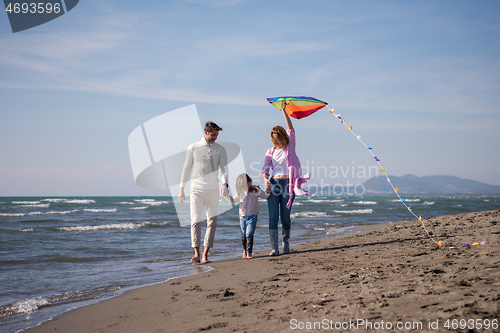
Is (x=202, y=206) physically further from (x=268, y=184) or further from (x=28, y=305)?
(x=28, y=305)

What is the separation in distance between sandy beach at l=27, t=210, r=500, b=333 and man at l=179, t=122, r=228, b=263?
1.16m

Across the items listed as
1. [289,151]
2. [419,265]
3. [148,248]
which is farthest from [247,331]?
[148,248]

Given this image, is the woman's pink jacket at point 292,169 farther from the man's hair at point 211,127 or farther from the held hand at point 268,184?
the man's hair at point 211,127

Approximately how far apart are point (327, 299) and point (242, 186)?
312 cm

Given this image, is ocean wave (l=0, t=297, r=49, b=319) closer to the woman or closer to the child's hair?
the child's hair

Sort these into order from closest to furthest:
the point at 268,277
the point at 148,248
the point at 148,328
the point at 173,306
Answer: the point at 148,328, the point at 173,306, the point at 268,277, the point at 148,248

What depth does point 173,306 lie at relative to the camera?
3205mm

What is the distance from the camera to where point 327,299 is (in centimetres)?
274

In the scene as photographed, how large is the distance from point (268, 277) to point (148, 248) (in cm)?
497

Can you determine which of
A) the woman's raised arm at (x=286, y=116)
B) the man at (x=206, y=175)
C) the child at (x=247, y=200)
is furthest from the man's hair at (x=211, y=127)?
the woman's raised arm at (x=286, y=116)

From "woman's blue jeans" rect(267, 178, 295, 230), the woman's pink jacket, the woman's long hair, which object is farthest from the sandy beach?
the woman's long hair

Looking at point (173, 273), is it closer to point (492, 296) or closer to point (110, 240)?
point (492, 296)

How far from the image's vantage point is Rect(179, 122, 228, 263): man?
18.1 feet

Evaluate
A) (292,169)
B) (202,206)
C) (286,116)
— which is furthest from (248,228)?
(286,116)
